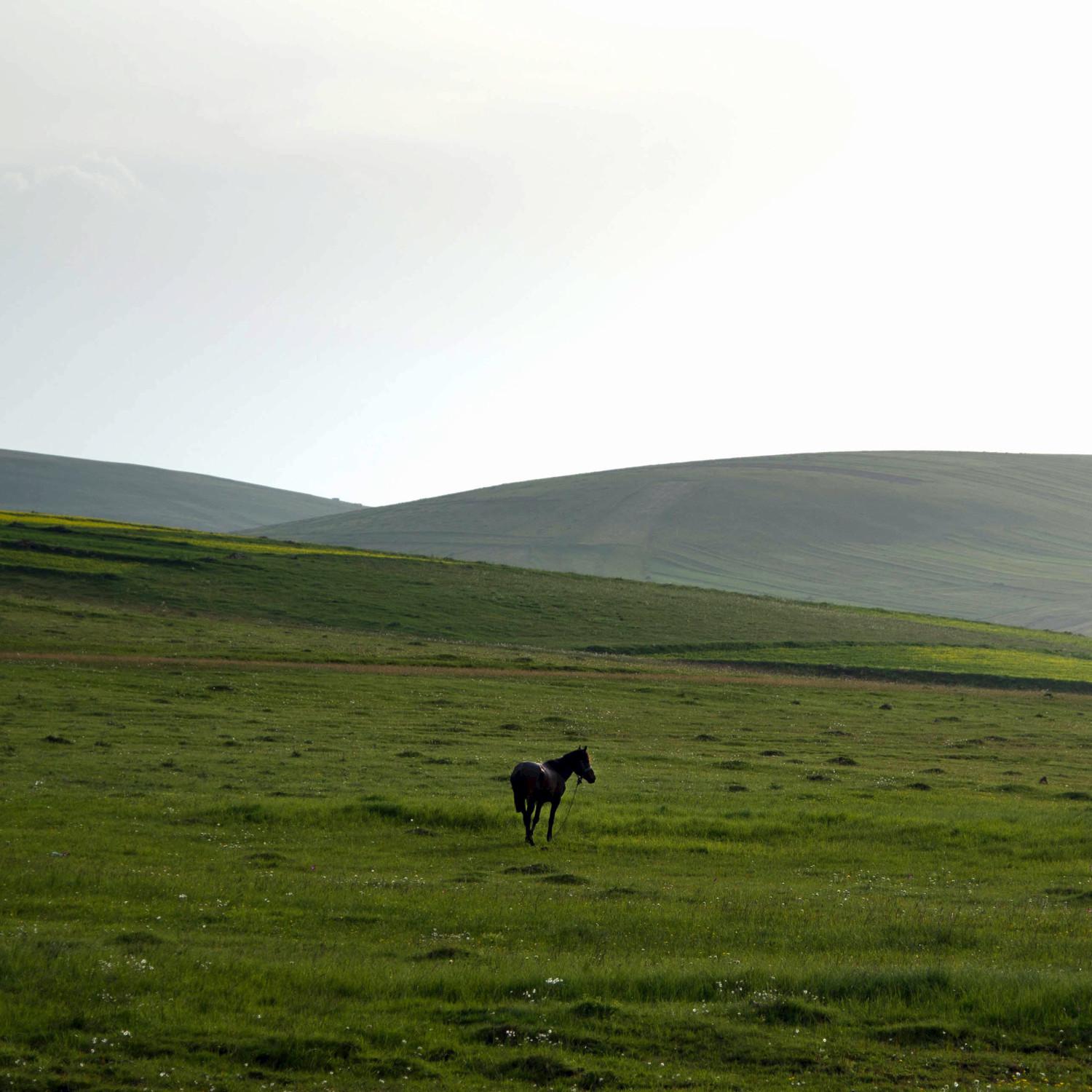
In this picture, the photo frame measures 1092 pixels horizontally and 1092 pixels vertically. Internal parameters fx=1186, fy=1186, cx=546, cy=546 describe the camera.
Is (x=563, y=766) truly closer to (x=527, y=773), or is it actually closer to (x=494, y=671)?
(x=527, y=773)

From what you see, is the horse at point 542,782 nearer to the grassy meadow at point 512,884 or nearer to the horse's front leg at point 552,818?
the horse's front leg at point 552,818

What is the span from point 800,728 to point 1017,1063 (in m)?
36.1

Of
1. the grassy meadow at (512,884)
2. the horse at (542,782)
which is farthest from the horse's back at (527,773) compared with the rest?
the grassy meadow at (512,884)

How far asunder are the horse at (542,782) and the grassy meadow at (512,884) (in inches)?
33.6

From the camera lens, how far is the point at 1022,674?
7125cm

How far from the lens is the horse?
2338cm

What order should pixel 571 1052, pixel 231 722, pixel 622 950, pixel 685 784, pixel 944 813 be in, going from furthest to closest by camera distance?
1. pixel 231 722
2. pixel 685 784
3. pixel 944 813
4. pixel 622 950
5. pixel 571 1052

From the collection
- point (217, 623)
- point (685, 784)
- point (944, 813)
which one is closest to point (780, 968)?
point (944, 813)

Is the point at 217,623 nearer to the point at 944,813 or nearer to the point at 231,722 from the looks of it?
the point at 231,722

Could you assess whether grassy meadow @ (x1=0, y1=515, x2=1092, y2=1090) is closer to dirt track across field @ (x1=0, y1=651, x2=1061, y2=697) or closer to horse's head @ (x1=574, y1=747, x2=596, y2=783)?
dirt track across field @ (x1=0, y1=651, x2=1061, y2=697)

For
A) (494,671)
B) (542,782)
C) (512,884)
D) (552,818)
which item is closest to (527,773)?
(542,782)

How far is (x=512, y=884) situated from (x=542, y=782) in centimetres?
385

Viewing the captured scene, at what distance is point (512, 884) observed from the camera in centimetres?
1995

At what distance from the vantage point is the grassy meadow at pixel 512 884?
37.0ft
